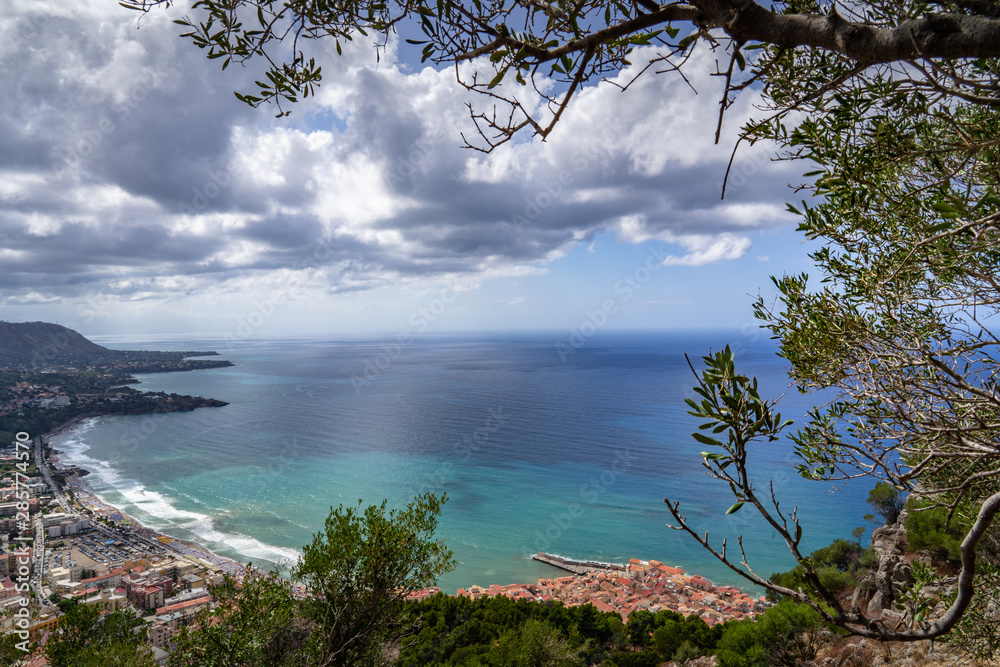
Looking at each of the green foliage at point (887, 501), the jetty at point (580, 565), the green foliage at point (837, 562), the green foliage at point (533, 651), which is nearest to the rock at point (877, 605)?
the green foliage at point (837, 562)

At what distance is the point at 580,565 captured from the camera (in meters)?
23.1

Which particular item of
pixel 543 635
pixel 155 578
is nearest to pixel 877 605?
pixel 543 635

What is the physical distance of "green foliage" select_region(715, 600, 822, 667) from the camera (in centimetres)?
1011

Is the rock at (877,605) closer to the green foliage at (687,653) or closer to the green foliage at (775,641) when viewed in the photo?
the green foliage at (775,641)

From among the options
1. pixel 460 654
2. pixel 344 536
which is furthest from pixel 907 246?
pixel 460 654

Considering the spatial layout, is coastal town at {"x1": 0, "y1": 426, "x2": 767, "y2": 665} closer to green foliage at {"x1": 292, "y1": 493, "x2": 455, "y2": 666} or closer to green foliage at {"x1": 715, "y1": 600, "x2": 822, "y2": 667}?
green foliage at {"x1": 715, "y1": 600, "x2": 822, "y2": 667}

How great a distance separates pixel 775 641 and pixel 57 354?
5253 inches

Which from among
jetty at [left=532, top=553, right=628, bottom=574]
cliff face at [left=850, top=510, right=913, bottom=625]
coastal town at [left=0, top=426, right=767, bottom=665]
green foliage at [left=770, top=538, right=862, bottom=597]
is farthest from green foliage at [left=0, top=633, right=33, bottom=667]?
jetty at [left=532, top=553, right=628, bottom=574]

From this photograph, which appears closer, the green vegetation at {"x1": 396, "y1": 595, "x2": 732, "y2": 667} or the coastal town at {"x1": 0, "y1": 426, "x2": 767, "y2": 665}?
the green vegetation at {"x1": 396, "y1": 595, "x2": 732, "y2": 667}

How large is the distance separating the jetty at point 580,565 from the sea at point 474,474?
0.53m

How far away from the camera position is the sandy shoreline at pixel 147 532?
2156 centimetres

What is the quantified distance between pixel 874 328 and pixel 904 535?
44.4 feet

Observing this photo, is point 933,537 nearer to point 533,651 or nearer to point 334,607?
point 533,651

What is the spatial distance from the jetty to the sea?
0.53 m
